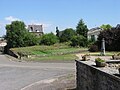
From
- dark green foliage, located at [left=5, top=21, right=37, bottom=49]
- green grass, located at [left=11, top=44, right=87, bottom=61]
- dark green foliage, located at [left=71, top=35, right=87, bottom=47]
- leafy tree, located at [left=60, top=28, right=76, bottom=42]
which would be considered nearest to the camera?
green grass, located at [left=11, top=44, right=87, bottom=61]

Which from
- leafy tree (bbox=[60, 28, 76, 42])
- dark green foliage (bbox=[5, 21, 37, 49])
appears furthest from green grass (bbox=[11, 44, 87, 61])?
leafy tree (bbox=[60, 28, 76, 42])

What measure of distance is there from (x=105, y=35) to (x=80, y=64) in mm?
36134

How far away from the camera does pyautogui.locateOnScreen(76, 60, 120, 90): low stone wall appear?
9919 mm

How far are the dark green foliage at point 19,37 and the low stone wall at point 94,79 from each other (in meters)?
55.0

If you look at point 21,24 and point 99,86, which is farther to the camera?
point 21,24

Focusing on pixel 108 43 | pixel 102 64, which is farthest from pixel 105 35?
pixel 102 64

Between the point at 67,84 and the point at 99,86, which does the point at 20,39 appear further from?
the point at 99,86

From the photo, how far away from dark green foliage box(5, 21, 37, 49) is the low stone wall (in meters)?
55.0

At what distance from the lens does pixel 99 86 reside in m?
Result: 11.7

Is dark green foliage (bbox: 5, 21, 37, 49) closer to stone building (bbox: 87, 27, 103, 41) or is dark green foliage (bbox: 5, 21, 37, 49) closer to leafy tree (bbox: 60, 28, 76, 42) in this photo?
leafy tree (bbox: 60, 28, 76, 42)

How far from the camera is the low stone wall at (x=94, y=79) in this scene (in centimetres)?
992

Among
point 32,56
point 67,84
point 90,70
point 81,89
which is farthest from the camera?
point 32,56

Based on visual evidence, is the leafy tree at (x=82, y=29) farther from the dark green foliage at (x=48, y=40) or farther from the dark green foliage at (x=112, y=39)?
the dark green foliage at (x=112, y=39)

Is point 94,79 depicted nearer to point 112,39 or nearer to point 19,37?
point 112,39
